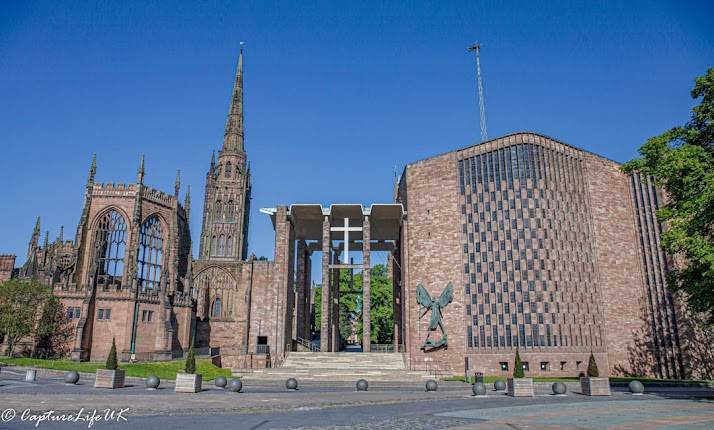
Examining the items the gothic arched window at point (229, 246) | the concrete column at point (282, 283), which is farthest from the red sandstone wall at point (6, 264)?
the concrete column at point (282, 283)

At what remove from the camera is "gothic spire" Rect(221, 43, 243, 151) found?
3482 inches

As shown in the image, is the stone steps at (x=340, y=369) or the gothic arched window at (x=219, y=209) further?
the gothic arched window at (x=219, y=209)

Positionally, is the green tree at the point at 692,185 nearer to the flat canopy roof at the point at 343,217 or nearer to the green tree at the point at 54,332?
the flat canopy roof at the point at 343,217

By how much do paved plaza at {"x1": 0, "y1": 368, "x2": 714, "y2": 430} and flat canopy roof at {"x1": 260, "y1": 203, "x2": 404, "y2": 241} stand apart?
1049 inches

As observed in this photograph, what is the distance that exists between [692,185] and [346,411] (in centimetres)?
1857

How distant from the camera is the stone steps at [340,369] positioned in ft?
117

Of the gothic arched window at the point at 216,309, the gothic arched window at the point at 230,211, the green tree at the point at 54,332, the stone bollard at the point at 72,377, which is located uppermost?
the gothic arched window at the point at 230,211

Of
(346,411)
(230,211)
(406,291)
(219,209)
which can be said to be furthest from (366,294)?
(219,209)

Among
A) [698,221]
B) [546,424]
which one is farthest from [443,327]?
[546,424]

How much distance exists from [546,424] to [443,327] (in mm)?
28765

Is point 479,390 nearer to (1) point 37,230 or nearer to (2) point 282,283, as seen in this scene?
(2) point 282,283

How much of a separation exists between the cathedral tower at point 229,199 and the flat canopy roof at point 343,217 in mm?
29278

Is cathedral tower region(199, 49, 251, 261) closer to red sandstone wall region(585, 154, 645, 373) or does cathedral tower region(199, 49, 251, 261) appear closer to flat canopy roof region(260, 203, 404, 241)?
flat canopy roof region(260, 203, 404, 241)

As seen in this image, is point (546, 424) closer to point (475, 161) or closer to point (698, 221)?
point (698, 221)
